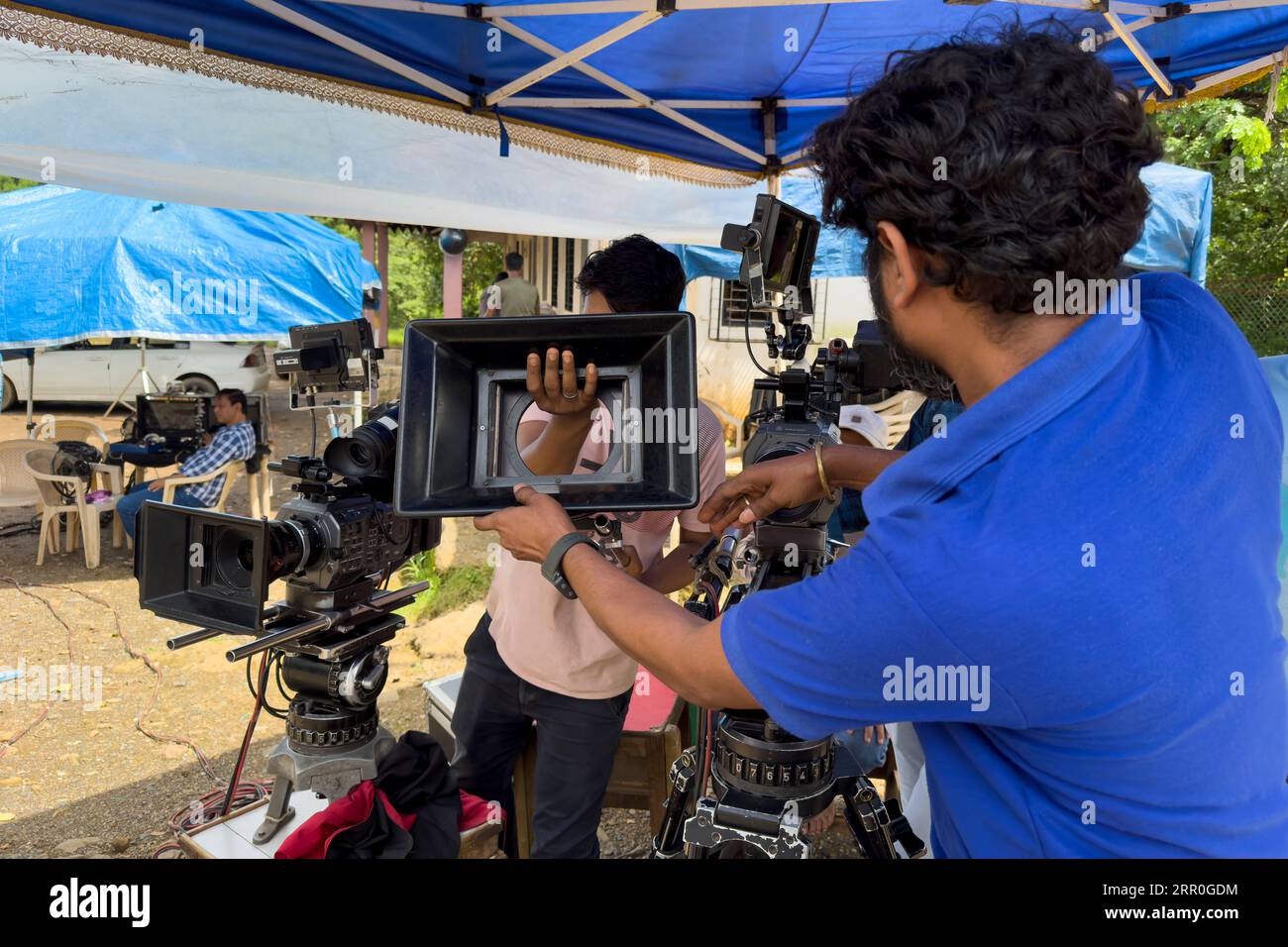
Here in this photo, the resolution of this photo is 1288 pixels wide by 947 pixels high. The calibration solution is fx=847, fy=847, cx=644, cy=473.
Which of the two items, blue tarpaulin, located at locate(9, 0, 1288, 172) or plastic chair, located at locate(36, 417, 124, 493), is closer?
blue tarpaulin, located at locate(9, 0, 1288, 172)

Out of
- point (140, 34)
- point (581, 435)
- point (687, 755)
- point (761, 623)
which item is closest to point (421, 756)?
point (687, 755)

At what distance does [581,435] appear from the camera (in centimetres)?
161

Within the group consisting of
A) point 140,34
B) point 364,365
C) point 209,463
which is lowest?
point 209,463

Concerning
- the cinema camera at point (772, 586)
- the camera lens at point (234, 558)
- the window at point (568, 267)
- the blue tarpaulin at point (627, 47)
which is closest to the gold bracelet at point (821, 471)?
the cinema camera at point (772, 586)

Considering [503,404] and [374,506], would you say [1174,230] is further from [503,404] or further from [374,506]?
[374,506]

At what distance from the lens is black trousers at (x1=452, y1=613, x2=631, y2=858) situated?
209 cm

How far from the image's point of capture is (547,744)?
2.12 meters

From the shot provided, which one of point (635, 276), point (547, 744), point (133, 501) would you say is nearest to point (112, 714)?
point (133, 501)

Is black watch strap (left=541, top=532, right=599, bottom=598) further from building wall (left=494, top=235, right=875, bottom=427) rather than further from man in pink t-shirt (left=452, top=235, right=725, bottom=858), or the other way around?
building wall (left=494, top=235, right=875, bottom=427)

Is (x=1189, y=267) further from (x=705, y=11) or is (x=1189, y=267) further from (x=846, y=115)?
(x=846, y=115)

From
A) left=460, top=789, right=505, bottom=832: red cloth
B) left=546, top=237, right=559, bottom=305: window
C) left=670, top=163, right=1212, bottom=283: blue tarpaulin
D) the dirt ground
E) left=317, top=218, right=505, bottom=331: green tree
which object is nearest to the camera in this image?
left=460, top=789, right=505, bottom=832: red cloth

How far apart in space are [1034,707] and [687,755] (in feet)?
3.43

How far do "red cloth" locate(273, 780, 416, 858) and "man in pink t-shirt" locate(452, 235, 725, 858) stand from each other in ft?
1.75

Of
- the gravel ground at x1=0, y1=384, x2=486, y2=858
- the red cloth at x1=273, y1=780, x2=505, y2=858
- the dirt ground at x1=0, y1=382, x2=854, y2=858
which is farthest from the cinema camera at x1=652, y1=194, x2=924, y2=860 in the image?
the gravel ground at x1=0, y1=384, x2=486, y2=858
